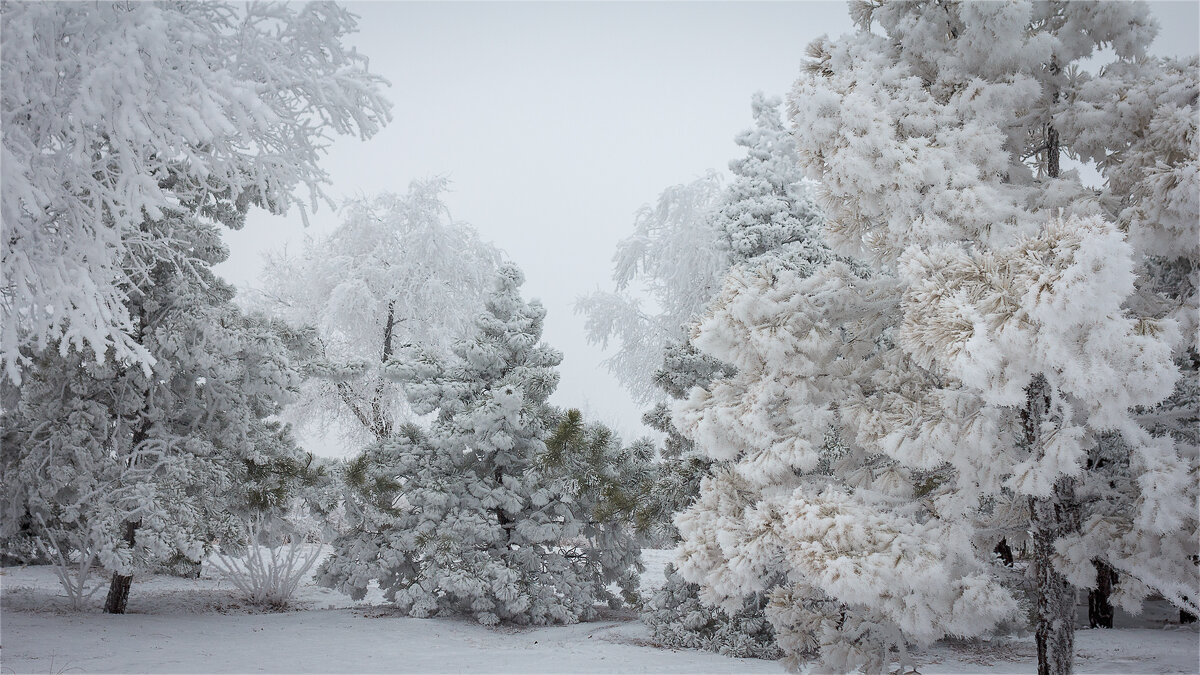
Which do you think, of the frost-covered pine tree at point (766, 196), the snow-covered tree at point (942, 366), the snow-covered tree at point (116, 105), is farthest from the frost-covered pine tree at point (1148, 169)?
the snow-covered tree at point (116, 105)

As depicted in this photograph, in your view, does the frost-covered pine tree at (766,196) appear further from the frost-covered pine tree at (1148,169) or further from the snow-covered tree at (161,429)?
the snow-covered tree at (161,429)

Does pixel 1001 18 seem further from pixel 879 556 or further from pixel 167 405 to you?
pixel 167 405

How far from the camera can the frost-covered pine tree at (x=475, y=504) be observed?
33.9ft

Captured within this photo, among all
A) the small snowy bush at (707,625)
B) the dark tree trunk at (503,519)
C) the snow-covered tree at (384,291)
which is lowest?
the small snowy bush at (707,625)

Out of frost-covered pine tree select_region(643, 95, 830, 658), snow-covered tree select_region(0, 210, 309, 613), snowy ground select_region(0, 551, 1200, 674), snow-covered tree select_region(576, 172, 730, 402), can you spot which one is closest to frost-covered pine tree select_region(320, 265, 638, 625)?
snowy ground select_region(0, 551, 1200, 674)

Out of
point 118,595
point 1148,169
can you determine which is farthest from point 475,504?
point 1148,169

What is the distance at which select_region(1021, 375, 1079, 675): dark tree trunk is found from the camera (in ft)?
17.8

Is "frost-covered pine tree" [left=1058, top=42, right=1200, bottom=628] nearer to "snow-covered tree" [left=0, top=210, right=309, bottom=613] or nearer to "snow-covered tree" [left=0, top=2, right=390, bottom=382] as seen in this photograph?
"snow-covered tree" [left=0, top=2, right=390, bottom=382]

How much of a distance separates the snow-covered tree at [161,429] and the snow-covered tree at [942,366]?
640cm

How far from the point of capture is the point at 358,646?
27.9 feet

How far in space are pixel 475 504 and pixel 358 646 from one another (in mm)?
2650

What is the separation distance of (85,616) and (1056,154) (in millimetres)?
11977

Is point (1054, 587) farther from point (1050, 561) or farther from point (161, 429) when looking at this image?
point (161, 429)

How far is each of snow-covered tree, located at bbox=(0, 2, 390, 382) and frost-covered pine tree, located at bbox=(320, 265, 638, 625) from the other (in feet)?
17.8
